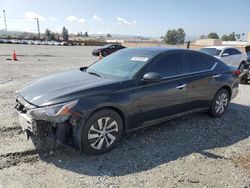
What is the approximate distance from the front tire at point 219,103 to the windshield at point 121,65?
2.09 m

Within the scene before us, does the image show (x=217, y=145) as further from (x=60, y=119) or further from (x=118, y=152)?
(x=60, y=119)

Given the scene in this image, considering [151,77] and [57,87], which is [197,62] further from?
[57,87]

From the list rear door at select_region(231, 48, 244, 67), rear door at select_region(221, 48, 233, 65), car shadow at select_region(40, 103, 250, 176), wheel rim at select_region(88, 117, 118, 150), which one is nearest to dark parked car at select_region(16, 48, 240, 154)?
wheel rim at select_region(88, 117, 118, 150)

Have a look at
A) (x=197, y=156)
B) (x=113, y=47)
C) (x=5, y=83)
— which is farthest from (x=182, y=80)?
(x=113, y=47)

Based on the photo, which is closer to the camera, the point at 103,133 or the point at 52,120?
the point at 52,120

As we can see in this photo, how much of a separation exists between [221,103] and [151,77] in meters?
2.49

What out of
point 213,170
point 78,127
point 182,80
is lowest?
point 213,170

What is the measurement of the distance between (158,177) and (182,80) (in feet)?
6.88

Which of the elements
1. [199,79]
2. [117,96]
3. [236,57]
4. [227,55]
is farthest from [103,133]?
[236,57]

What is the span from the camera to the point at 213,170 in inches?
148

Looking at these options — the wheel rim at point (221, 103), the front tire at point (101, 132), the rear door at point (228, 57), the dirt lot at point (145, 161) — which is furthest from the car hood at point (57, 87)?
the rear door at point (228, 57)

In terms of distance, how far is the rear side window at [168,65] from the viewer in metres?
4.62

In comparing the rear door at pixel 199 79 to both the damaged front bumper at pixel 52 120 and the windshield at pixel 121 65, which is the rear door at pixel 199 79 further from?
the damaged front bumper at pixel 52 120

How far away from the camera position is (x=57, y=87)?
402 cm
